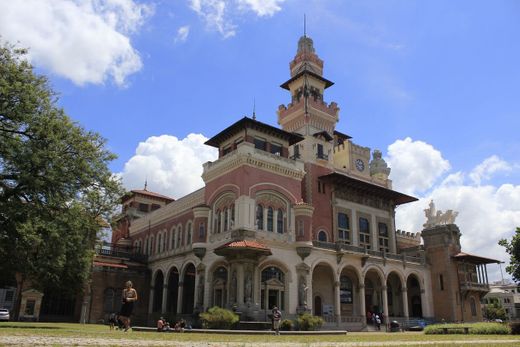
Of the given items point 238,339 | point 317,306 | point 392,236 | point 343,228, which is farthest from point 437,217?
point 238,339

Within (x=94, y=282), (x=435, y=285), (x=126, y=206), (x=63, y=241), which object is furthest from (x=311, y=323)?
(x=126, y=206)

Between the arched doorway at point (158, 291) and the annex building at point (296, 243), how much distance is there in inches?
4.4

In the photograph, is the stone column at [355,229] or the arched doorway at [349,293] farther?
the stone column at [355,229]

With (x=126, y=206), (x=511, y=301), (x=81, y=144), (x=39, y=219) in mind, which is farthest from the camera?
(x=511, y=301)

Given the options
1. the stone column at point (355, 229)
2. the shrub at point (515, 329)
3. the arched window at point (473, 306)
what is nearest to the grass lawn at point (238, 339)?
the shrub at point (515, 329)

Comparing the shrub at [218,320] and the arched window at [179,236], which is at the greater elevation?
the arched window at [179,236]

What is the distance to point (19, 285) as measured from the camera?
42312 mm

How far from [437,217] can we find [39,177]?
42.1 meters

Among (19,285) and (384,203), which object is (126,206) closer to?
(19,285)

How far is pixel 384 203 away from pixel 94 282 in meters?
32.3

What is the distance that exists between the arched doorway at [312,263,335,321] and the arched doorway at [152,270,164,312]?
60.7 feet

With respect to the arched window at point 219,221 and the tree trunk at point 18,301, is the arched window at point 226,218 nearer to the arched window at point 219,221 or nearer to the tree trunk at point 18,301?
the arched window at point 219,221

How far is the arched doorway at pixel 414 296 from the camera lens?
48572 millimetres

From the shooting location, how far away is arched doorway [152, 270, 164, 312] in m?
50.1
